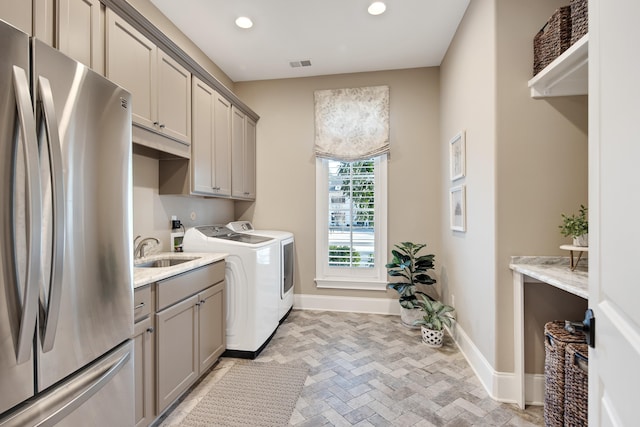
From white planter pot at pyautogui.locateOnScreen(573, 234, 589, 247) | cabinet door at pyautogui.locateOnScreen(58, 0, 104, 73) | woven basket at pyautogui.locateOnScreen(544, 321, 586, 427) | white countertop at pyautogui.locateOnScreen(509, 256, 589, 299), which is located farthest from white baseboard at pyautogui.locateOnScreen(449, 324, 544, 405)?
cabinet door at pyautogui.locateOnScreen(58, 0, 104, 73)

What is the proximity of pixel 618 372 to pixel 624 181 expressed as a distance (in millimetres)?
399

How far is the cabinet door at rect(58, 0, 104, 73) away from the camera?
1410 millimetres

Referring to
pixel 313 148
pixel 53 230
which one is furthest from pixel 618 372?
pixel 313 148

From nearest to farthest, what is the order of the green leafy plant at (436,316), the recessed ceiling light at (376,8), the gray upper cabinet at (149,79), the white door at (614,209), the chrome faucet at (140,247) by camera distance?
1. the white door at (614,209)
2. the gray upper cabinet at (149,79)
3. the chrome faucet at (140,247)
4. the recessed ceiling light at (376,8)
5. the green leafy plant at (436,316)

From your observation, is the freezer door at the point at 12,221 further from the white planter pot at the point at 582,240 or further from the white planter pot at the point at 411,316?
the white planter pot at the point at 411,316

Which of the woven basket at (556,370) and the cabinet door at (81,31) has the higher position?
the cabinet door at (81,31)

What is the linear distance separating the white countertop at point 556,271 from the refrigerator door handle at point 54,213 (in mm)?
1977

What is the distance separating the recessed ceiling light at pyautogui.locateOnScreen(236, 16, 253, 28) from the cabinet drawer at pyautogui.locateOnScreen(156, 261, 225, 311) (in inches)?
83.4

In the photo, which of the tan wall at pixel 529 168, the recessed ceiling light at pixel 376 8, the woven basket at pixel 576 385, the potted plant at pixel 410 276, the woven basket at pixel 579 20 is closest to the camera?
the woven basket at pixel 576 385

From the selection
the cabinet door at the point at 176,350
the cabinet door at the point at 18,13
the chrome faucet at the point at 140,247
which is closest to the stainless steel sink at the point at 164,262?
the chrome faucet at the point at 140,247

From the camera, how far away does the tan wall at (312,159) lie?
3543mm

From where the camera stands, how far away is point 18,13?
1.22 meters

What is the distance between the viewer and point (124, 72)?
178 centimetres

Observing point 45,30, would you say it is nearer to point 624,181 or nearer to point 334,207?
point 624,181
